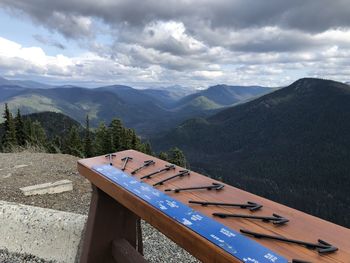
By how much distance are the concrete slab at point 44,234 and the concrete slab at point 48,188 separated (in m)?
3.73

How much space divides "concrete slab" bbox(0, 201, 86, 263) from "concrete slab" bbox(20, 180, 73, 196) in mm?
3728

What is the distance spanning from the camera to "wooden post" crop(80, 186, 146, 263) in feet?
15.3

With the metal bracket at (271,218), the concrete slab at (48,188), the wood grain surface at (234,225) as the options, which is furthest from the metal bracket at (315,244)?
the concrete slab at (48,188)

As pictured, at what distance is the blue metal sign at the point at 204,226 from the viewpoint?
2.30m

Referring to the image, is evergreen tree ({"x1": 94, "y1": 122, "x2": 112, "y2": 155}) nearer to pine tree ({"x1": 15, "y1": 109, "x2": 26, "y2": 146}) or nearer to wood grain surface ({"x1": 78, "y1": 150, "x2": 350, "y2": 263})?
pine tree ({"x1": 15, "y1": 109, "x2": 26, "y2": 146})

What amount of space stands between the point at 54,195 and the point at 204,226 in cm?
838

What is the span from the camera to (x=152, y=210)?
10.6 feet

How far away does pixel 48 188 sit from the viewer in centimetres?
1028

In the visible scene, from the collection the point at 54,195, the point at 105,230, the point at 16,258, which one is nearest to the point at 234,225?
the point at 105,230

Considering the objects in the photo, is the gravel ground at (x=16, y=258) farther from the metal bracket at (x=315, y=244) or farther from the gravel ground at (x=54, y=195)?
the metal bracket at (x=315, y=244)

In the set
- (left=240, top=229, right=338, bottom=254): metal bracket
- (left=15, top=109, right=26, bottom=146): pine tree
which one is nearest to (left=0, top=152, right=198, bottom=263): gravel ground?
(left=240, top=229, right=338, bottom=254): metal bracket

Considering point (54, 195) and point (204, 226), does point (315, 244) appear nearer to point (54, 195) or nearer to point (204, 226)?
point (204, 226)

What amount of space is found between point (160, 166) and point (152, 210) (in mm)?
1235

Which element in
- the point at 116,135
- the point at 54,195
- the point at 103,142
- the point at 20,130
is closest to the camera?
the point at 54,195
